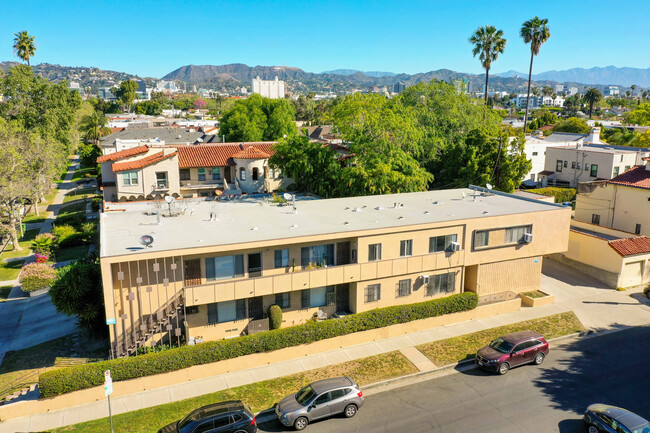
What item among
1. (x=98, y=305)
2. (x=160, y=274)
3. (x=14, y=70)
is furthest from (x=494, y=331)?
(x=14, y=70)

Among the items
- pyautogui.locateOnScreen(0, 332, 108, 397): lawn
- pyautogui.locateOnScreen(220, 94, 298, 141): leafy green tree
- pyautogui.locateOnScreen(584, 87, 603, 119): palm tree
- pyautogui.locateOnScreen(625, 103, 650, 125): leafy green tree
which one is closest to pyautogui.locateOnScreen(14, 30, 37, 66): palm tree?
pyautogui.locateOnScreen(220, 94, 298, 141): leafy green tree

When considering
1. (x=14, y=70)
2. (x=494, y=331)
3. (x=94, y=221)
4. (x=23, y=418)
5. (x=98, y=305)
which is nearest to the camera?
(x=23, y=418)

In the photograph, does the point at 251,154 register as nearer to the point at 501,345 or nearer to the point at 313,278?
the point at 313,278

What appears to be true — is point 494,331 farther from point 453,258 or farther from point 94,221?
point 94,221

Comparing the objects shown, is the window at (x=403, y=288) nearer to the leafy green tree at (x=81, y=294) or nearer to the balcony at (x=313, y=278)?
the balcony at (x=313, y=278)

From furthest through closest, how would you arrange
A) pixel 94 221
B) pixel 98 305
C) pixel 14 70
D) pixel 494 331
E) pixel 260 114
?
pixel 260 114 < pixel 14 70 < pixel 94 221 < pixel 494 331 < pixel 98 305

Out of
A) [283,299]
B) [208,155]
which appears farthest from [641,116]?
[283,299]

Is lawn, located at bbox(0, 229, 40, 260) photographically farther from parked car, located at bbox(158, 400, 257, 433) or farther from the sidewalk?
parked car, located at bbox(158, 400, 257, 433)
